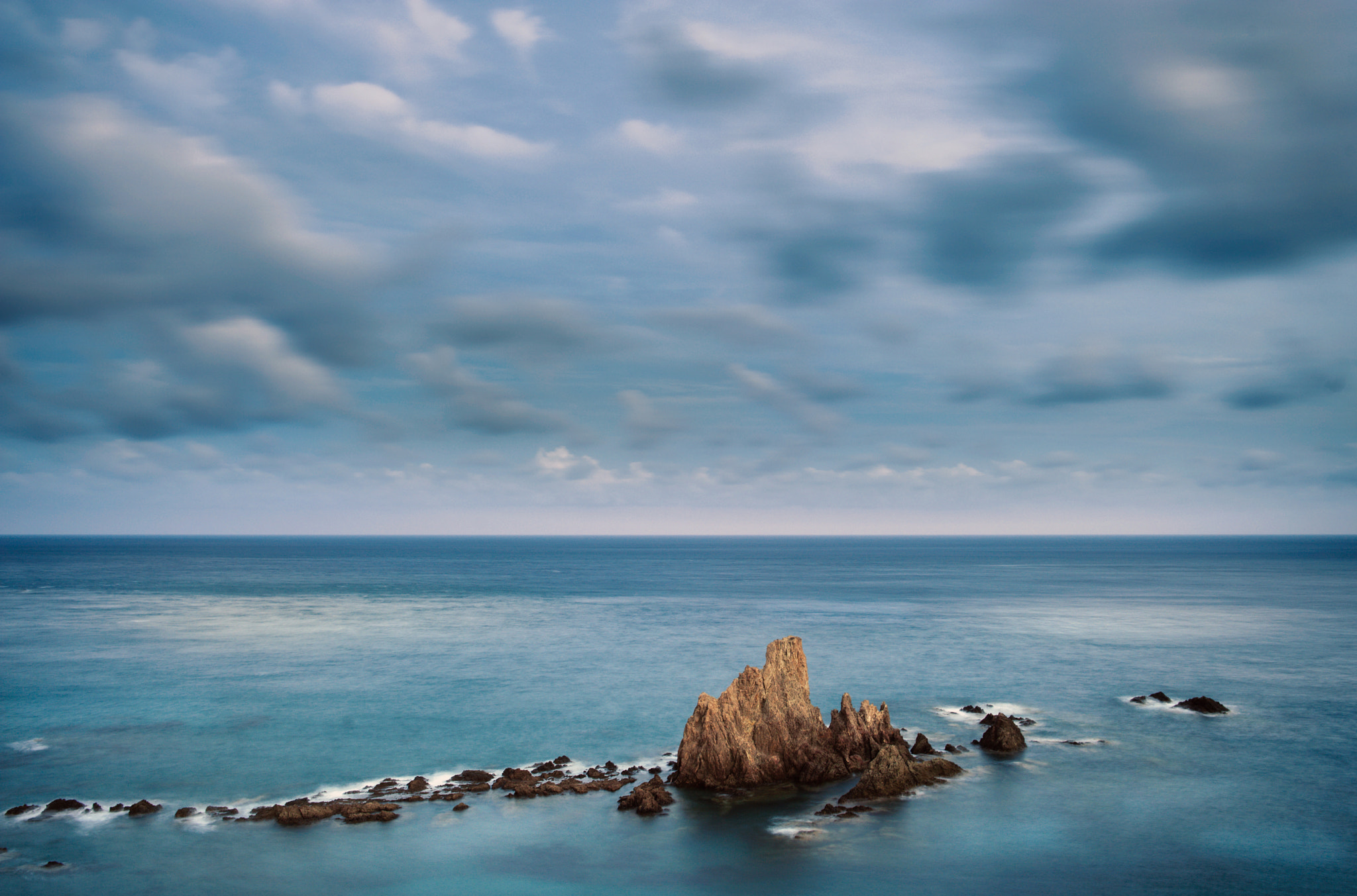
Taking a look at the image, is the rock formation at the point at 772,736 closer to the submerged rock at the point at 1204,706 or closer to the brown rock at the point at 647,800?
the brown rock at the point at 647,800

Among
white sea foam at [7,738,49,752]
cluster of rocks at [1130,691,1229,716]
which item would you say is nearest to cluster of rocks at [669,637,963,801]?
cluster of rocks at [1130,691,1229,716]

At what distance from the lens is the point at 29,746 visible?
5006cm

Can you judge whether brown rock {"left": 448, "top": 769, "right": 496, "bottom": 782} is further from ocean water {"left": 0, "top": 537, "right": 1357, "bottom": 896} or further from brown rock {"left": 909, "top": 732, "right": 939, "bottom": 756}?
brown rock {"left": 909, "top": 732, "right": 939, "bottom": 756}

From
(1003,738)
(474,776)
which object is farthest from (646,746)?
(1003,738)

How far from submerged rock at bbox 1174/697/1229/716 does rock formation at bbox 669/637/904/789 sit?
27069mm

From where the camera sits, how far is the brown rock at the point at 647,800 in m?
38.7

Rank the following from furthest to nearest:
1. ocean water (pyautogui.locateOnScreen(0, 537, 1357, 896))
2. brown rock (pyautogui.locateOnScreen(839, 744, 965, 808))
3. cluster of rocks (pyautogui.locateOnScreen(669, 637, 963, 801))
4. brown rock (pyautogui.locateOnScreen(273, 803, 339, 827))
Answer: cluster of rocks (pyautogui.locateOnScreen(669, 637, 963, 801)) → brown rock (pyautogui.locateOnScreen(839, 744, 965, 808)) → brown rock (pyautogui.locateOnScreen(273, 803, 339, 827)) → ocean water (pyautogui.locateOnScreen(0, 537, 1357, 896))

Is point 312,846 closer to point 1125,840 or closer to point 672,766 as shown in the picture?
point 672,766

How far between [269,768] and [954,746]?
39.5 meters

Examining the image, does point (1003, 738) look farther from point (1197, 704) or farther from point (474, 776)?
point (474, 776)

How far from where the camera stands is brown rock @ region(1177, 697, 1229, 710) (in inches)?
2229

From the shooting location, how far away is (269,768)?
4550 cm

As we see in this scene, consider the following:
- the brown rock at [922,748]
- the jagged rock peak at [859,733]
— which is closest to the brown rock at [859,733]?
the jagged rock peak at [859,733]

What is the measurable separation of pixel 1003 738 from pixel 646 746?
839 inches
